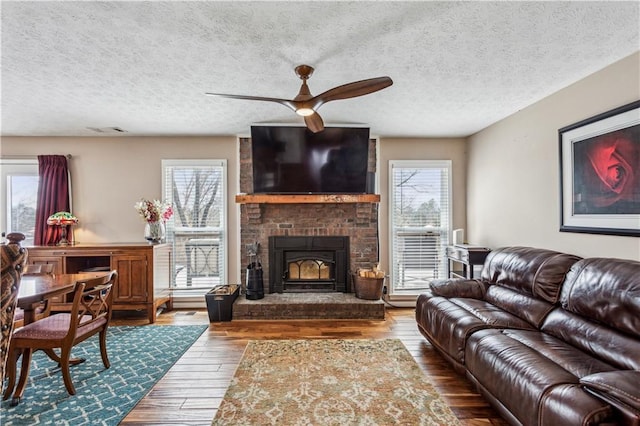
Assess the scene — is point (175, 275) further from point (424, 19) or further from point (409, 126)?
point (424, 19)

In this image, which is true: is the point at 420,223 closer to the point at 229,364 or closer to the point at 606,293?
the point at 606,293

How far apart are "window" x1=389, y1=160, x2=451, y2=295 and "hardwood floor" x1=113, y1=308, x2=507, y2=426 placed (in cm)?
60

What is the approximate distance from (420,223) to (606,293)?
2792 millimetres

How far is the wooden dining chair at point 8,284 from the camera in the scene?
1490 millimetres

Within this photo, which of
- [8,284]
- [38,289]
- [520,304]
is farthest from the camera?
[520,304]

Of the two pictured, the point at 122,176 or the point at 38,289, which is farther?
the point at 122,176

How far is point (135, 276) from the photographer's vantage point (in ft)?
13.0

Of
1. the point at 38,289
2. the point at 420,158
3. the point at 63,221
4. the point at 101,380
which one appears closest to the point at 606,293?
the point at 420,158

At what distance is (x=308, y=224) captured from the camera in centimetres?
457

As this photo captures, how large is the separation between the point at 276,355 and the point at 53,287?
191 cm

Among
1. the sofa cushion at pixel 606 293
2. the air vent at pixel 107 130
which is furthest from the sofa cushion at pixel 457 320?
the air vent at pixel 107 130

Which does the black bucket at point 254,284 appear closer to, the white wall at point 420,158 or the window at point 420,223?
the white wall at point 420,158

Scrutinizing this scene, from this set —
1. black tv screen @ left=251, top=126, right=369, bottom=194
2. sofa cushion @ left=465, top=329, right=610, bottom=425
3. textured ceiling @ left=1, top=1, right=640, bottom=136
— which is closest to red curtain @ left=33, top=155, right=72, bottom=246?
textured ceiling @ left=1, top=1, right=640, bottom=136

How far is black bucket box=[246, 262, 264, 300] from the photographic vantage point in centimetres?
419
